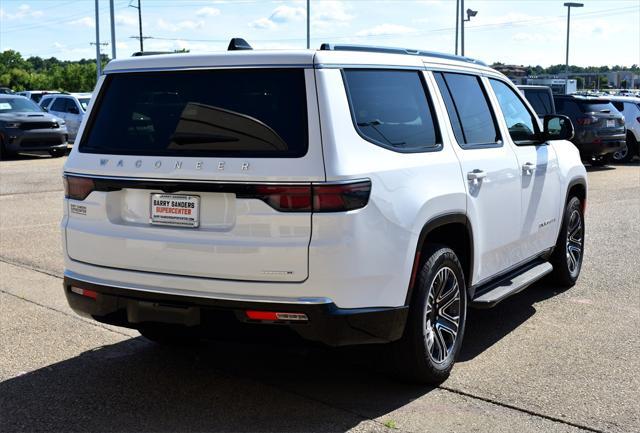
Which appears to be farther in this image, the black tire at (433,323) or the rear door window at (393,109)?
the black tire at (433,323)

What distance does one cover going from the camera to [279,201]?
400 cm

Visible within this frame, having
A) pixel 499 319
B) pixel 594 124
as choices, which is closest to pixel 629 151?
pixel 594 124

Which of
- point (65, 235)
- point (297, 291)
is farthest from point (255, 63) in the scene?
point (65, 235)

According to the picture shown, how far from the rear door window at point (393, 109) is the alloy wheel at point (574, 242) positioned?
2873mm

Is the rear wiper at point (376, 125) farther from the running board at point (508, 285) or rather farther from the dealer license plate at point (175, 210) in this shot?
the running board at point (508, 285)

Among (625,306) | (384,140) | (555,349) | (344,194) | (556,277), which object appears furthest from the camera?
(556,277)

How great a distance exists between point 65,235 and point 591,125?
673 inches

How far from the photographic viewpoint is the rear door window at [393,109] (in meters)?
4.32

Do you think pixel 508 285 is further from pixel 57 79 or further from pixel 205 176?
pixel 57 79

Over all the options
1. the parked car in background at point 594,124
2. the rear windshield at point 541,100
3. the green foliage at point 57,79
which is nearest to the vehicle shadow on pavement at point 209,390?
the rear windshield at point 541,100

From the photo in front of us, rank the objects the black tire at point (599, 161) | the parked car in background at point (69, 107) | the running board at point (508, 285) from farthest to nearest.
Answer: the parked car in background at point (69, 107), the black tire at point (599, 161), the running board at point (508, 285)

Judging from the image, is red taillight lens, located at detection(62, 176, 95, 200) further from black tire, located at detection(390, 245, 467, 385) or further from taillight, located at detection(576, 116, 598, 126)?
taillight, located at detection(576, 116, 598, 126)

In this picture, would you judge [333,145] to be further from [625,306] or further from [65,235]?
[625,306]

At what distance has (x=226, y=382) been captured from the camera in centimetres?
488
